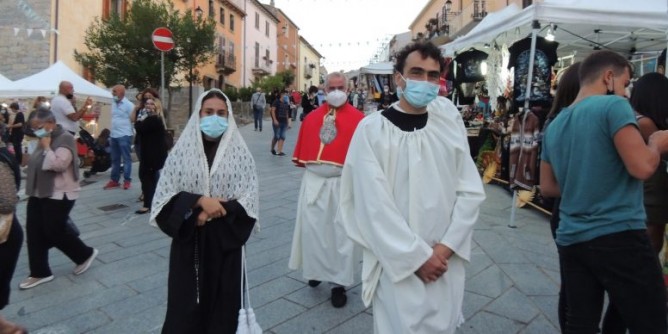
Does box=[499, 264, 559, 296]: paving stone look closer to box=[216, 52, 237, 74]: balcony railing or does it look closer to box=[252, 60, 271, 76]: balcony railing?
box=[216, 52, 237, 74]: balcony railing

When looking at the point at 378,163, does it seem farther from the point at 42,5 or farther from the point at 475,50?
the point at 42,5

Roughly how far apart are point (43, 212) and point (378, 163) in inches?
136

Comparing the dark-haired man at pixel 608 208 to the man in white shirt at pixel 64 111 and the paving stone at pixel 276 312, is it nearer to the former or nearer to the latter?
the paving stone at pixel 276 312

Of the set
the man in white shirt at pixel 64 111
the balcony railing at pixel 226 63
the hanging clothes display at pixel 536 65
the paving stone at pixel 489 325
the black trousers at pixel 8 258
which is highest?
the balcony railing at pixel 226 63

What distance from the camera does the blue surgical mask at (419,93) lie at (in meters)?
2.25

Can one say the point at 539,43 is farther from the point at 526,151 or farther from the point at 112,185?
the point at 112,185

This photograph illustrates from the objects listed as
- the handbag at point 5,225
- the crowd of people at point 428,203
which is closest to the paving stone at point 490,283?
the crowd of people at point 428,203

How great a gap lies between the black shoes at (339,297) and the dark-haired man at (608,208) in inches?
68.0

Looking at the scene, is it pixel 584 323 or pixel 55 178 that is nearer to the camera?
pixel 584 323

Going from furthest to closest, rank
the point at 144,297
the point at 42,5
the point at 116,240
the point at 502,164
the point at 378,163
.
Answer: the point at 42,5, the point at 502,164, the point at 116,240, the point at 144,297, the point at 378,163

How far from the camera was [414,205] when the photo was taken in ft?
6.93

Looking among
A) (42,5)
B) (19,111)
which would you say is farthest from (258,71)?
(19,111)

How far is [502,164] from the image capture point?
7848 mm

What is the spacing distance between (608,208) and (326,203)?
2141 mm
